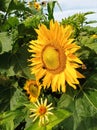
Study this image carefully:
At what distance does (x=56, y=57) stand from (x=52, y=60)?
21 millimetres

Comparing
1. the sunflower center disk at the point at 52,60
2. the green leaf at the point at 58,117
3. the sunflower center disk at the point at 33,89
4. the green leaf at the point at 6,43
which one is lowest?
the green leaf at the point at 58,117

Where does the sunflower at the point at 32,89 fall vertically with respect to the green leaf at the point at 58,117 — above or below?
above

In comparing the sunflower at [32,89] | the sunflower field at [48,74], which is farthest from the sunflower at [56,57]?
the sunflower at [32,89]

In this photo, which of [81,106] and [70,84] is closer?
[70,84]

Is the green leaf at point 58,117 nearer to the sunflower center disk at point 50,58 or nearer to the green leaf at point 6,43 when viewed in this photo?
the sunflower center disk at point 50,58

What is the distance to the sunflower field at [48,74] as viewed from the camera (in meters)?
1.55

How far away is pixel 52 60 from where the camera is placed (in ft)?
5.20

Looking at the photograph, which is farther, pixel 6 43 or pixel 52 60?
A: pixel 6 43

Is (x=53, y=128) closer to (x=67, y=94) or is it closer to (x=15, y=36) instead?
(x=67, y=94)

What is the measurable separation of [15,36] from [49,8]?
18 centimetres

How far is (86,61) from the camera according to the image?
5.63 ft

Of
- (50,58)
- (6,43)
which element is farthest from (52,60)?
(6,43)

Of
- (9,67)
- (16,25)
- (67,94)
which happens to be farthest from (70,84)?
(16,25)

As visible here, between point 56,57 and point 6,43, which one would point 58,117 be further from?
point 6,43
